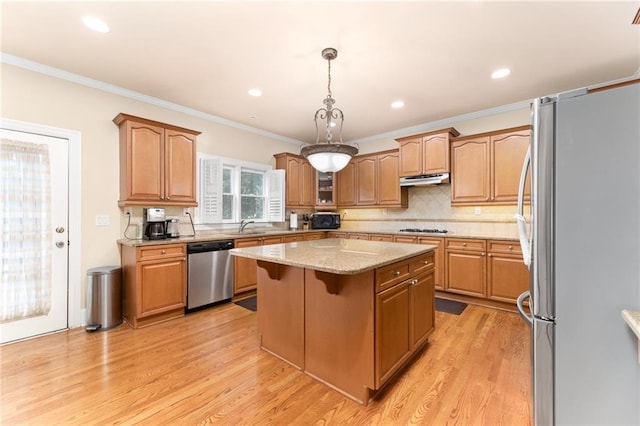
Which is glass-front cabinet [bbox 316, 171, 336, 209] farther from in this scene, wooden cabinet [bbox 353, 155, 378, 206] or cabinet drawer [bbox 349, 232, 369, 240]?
cabinet drawer [bbox 349, 232, 369, 240]

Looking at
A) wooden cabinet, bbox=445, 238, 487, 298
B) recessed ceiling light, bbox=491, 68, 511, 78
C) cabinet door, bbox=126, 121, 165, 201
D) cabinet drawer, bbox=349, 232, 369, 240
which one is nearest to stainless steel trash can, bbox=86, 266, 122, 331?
cabinet door, bbox=126, 121, 165, 201

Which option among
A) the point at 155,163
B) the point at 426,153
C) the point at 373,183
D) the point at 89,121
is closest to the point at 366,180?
the point at 373,183

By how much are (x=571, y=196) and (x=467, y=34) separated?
6.21 feet

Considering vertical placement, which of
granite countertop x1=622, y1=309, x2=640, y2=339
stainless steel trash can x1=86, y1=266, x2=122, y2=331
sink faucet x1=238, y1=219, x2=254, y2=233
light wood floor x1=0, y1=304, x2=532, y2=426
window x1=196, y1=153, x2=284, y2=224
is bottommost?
light wood floor x1=0, y1=304, x2=532, y2=426

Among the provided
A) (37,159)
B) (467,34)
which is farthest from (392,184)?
(37,159)

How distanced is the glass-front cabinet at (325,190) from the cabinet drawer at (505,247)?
288 cm

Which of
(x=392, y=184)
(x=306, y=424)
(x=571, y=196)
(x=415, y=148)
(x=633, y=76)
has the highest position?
(x=633, y=76)

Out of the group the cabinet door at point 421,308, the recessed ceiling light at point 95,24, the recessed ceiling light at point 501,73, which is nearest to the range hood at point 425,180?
the recessed ceiling light at point 501,73

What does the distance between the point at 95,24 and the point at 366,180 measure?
4.11m

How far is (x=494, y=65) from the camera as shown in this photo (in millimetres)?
2803

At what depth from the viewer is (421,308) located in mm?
2391

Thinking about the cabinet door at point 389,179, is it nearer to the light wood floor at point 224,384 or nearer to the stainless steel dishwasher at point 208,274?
the light wood floor at point 224,384

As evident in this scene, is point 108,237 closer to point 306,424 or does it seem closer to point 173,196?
point 173,196

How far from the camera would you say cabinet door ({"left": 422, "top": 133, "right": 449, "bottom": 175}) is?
4.15 metres
